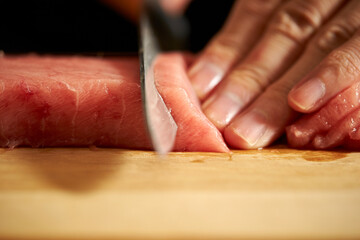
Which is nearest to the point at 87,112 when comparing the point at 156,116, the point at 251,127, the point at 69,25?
the point at 156,116

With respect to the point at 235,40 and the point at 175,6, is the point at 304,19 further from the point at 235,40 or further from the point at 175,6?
the point at 175,6

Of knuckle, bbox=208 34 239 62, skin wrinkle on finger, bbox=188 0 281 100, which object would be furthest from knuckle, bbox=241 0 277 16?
knuckle, bbox=208 34 239 62

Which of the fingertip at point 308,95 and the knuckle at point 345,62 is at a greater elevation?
the knuckle at point 345,62

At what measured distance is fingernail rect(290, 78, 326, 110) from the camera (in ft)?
5.25

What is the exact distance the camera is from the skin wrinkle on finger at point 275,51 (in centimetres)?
181

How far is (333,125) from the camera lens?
1638 millimetres

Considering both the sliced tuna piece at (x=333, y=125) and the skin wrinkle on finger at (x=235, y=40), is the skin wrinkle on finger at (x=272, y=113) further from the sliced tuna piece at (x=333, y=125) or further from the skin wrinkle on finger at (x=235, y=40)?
the skin wrinkle on finger at (x=235, y=40)

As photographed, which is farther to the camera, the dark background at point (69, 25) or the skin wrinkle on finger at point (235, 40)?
the dark background at point (69, 25)

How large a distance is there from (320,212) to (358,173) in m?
0.34

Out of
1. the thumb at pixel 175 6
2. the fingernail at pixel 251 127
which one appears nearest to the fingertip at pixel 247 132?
the fingernail at pixel 251 127

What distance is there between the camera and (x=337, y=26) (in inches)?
75.9

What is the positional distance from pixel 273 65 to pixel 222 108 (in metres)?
0.44

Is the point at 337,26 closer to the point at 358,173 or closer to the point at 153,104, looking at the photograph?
the point at 358,173

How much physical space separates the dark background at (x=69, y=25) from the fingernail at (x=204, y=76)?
149 cm
